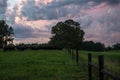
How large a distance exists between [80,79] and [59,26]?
15424 cm

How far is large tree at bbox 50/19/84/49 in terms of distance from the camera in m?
164

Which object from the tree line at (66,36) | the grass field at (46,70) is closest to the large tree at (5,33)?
the tree line at (66,36)

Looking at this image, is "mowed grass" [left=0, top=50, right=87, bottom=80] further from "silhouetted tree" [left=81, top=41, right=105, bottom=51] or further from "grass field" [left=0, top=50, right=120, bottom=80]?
"silhouetted tree" [left=81, top=41, right=105, bottom=51]

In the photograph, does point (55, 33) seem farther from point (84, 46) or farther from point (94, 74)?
point (94, 74)

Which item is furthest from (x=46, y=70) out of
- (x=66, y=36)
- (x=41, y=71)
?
(x=66, y=36)

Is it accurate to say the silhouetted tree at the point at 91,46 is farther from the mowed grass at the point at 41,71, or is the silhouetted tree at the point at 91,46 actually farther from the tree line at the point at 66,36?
the mowed grass at the point at 41,71

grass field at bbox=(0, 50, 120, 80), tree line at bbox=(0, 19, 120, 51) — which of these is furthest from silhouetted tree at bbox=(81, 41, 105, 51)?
grass field at bbox=(0, 50, 120, 80)

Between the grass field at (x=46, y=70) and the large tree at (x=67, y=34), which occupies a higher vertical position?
the large tree at (x=67, y=34)

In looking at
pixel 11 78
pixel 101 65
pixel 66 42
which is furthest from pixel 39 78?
pixel 66 42

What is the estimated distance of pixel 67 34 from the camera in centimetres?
16938

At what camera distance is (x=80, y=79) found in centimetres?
1991

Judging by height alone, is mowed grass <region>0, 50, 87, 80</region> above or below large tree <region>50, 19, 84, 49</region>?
below

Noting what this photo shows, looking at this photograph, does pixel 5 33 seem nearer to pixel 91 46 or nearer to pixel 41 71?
pixel 91 46

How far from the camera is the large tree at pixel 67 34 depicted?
16375 centimetres
